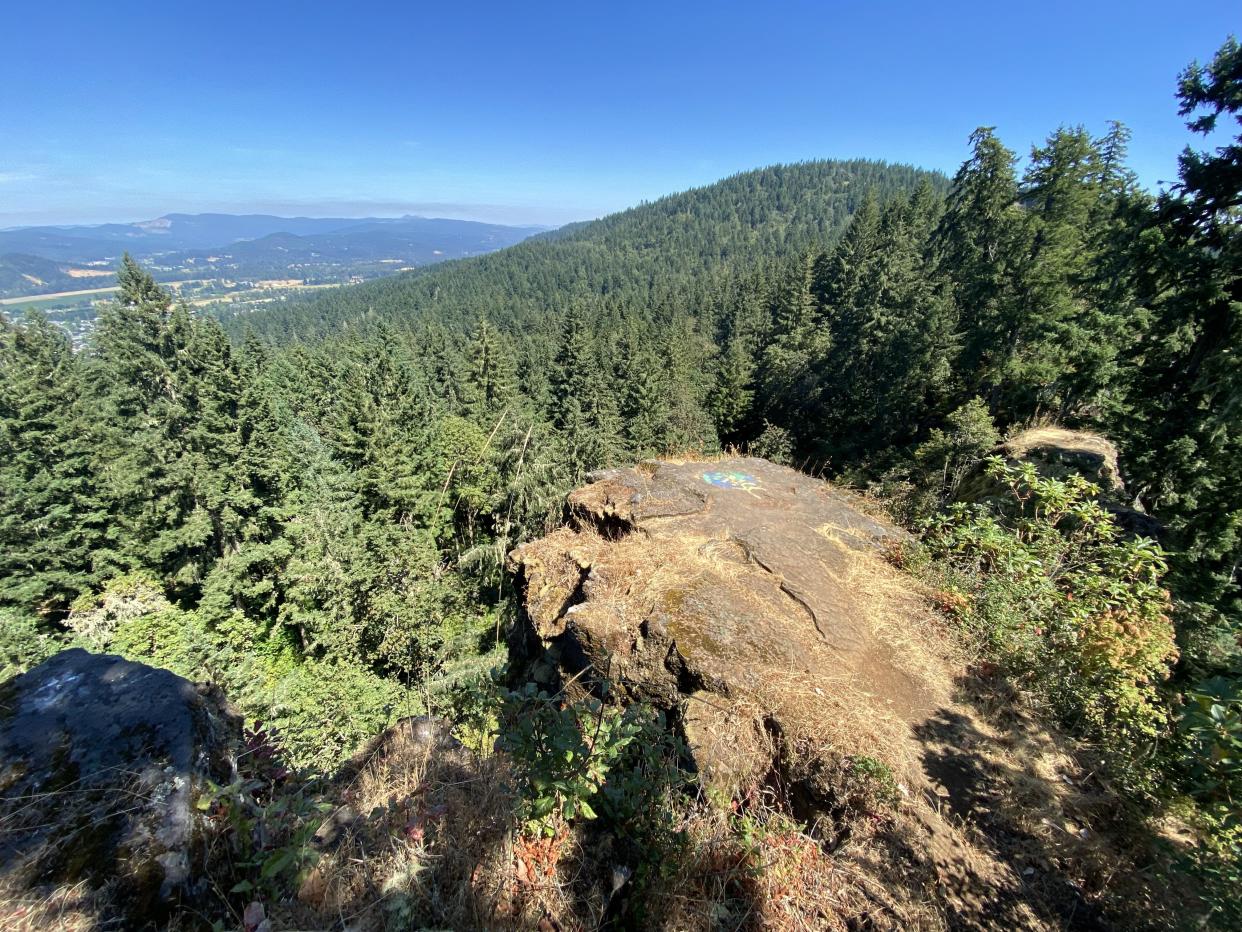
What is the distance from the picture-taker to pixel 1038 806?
12.4 feet

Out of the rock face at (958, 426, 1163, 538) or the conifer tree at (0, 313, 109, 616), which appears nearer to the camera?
the rock face at (958, 426, 1163, 538)

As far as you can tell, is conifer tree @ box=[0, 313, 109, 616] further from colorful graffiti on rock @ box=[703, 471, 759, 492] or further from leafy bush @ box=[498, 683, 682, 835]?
leafy bush @ box=[498, 683, 682, 835]

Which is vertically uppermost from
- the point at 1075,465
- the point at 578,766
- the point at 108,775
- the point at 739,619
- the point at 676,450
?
the point at 108,775

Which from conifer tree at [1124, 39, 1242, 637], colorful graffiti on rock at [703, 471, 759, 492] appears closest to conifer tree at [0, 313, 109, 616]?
colorful graffiti on rock at [703, 471, 759, 492]

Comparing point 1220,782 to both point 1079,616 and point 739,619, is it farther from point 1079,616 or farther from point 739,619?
point 739,619

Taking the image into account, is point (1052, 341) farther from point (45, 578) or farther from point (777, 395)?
point (45, 578)

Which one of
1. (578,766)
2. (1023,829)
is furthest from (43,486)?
(1023,829)

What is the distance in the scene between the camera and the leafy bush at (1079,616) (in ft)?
13.5

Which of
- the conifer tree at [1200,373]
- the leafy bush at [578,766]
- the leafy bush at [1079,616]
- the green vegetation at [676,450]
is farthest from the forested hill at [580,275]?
the leafy bush at [578,766]

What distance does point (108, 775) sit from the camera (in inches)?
95.2

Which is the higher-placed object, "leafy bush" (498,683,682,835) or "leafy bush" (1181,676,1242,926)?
"leafy bush" (1181,676,1242,926)

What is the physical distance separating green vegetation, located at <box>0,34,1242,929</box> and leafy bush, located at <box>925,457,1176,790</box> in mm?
35

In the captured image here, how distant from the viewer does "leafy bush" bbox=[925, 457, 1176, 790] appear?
13.5 feet

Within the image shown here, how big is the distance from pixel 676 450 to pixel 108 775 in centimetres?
1090
